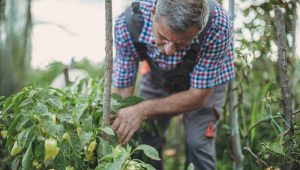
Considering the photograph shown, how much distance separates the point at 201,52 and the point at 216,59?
0.08 meters

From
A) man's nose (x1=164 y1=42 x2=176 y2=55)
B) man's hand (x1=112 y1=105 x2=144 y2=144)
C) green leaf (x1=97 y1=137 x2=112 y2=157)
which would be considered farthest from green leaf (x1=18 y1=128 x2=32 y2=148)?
man's nose (x1=164 y1=42 x2=176 y2=55)

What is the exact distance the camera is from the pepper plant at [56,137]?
1584 millimetres

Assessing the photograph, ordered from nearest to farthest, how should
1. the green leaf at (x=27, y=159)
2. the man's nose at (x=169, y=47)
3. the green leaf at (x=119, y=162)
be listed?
the green leaf at (x=119, y=162) → the green leaf at (x=27, y=159) → the man's nose at (x=169, y=47)

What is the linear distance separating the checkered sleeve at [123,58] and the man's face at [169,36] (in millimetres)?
374

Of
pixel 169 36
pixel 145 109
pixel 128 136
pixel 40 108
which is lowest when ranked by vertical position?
pixel 128 136

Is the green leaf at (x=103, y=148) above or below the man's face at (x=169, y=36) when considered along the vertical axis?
below

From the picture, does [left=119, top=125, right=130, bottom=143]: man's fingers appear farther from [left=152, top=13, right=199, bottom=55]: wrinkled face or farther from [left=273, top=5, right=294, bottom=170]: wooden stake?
[left=273, top=5, right=294, bottom=170]: wooden stake

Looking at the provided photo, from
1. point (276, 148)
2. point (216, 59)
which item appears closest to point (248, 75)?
point (216, 59)

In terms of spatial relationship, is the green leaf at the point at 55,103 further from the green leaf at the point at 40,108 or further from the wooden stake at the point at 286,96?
the wooden stake at the point at 286,96

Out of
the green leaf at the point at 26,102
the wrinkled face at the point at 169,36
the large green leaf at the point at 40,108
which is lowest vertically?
the large green leaf at the point at 40,108

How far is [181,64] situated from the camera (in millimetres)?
2371

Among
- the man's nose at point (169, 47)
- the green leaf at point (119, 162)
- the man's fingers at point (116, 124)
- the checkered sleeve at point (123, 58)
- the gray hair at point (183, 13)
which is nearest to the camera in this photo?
the green leaf at point (119, 162)

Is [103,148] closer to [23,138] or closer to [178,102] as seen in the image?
[23,138]

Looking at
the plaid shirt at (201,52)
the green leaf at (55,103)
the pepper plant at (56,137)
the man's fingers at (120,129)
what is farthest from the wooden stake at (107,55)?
the plaid shirt at (201,52)
